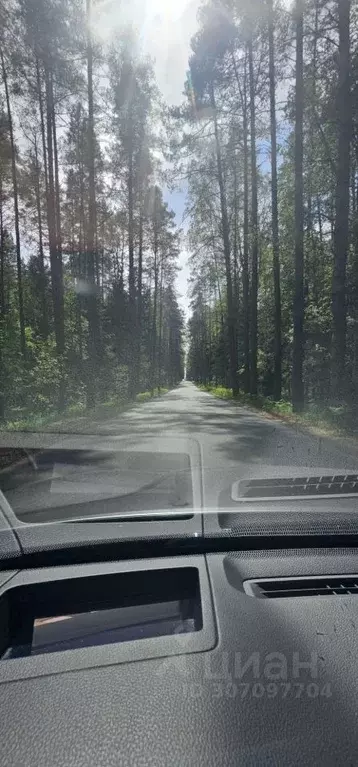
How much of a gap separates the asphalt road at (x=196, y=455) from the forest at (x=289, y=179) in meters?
3.24

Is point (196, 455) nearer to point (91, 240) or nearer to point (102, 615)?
point (102, 615)

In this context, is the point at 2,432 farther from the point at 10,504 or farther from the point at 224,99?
the point at 224,99

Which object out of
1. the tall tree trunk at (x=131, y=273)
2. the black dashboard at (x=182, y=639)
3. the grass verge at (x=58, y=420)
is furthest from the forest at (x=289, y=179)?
the black dashboard at (x=182, y=639)

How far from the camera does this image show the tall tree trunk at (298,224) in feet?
57.0

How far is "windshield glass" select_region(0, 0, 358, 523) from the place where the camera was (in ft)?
23.9

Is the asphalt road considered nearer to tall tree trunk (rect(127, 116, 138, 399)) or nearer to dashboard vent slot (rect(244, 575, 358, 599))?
dashboard vent slot (rect(244, 575, 358, 599))

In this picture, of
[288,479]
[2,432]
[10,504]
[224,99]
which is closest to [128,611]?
[10,504]

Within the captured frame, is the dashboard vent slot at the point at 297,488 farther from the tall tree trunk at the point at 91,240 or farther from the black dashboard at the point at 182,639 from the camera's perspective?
the tall tree trunk at the point at 91,240

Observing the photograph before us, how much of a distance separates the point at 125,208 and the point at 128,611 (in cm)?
3017

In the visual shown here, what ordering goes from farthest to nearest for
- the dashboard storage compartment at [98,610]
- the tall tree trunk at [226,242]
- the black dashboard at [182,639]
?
the tall tree trunk at [226,242] < the dashboard storage compartment at [98,610] < the black dashboard at [182,639]

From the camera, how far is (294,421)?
16469 mm

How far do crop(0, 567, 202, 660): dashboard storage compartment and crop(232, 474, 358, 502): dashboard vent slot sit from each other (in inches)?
77.2

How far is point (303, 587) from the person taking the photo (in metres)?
3.31

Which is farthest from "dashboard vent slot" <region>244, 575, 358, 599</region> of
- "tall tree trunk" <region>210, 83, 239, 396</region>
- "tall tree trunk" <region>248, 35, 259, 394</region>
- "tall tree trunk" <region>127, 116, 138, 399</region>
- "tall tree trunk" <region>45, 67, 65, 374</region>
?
"tall tree trunk" <region>210, 83, 239, 396</region>
